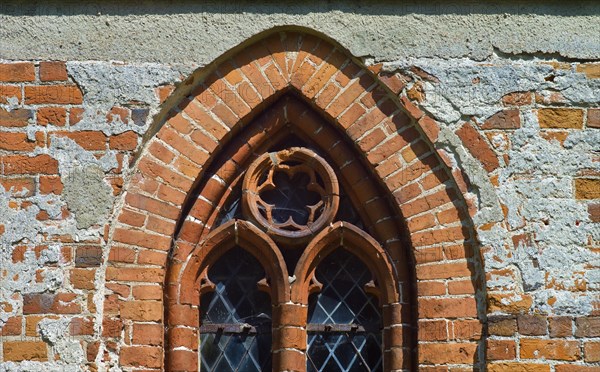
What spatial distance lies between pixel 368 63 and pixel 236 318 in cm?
162

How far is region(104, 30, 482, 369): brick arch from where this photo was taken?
223 inches

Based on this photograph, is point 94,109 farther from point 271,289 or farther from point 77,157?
point 271,289

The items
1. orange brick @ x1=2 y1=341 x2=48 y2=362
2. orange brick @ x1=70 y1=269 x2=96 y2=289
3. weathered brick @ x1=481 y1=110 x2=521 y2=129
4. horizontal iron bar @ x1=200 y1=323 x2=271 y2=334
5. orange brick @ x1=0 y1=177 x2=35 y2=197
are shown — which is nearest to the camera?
orange brick @ x1=2 y1=341 x2=48 y2=362

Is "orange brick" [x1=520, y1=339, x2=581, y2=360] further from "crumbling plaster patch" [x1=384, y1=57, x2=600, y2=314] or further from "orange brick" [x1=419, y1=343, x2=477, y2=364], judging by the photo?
"orange brick" [x1=419, y1=343, x2=477, y2=364]

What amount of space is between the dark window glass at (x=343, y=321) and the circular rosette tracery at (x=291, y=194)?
26 cm

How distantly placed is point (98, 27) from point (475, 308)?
103 inches

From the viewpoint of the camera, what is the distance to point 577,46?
19.6ft

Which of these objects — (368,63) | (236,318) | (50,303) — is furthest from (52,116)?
(368,63)

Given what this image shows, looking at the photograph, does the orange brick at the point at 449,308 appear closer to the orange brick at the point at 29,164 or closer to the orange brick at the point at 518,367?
the orange brick at the point at 518,367

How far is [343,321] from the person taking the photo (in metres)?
5.98

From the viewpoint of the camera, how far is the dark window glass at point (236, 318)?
5.92 m

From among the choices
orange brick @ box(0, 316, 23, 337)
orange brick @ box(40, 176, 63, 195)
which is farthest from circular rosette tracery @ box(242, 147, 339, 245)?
orange brick @ box(0, 316, 23, 337)

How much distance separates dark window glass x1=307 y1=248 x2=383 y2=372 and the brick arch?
0.20 metres

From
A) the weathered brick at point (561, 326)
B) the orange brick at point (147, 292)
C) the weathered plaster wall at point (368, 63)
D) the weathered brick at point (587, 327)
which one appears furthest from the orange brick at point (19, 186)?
the weathered brick at point (587, 327)
